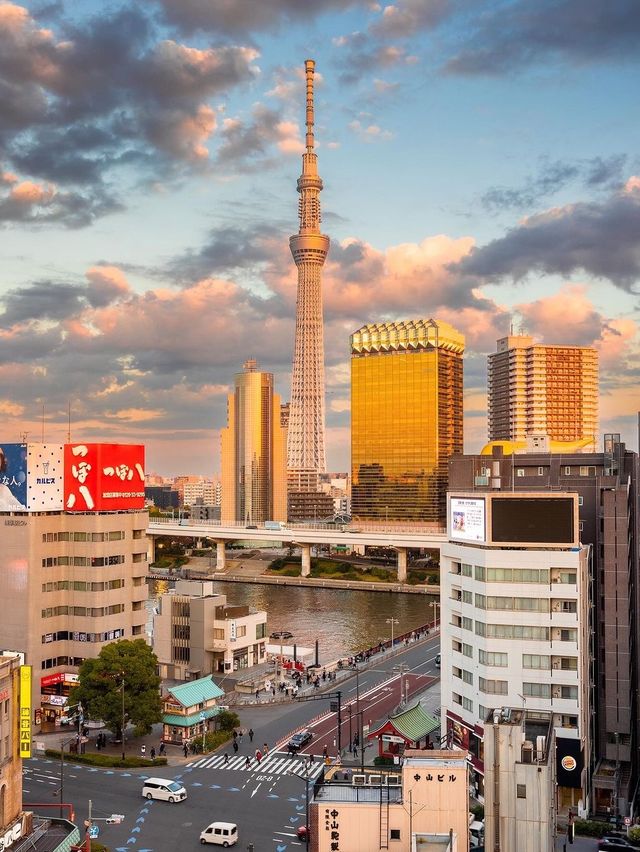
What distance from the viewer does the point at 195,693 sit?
183 feet

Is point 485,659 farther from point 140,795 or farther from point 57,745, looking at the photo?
point 57,745

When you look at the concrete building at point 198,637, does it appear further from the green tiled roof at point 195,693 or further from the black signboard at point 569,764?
the black signboard at point 569,764

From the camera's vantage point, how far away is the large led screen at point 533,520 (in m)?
46.2

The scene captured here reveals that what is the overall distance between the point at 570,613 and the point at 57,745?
2992 cm

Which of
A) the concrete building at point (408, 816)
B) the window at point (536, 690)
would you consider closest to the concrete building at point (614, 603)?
the window at point (536, 690)

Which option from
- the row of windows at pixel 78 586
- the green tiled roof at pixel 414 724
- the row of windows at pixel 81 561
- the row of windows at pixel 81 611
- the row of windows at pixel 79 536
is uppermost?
the row of windows at pixel 79 536

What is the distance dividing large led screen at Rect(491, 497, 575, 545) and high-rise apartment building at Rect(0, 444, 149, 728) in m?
28.4

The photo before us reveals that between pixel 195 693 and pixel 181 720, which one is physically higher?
pixel 195 693

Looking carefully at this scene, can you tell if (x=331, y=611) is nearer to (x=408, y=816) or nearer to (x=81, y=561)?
(x=81, y=561)

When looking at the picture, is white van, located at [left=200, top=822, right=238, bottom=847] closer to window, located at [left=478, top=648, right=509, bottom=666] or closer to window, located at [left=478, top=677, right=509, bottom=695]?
window, located at [left=478, top=677, right=509, bottom=695]

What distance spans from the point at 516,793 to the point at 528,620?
13.7 meters

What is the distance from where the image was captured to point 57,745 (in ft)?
176

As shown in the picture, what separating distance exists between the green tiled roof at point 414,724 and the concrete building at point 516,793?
57.7ft

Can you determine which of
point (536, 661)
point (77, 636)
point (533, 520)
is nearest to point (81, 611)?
point (77, 636)
